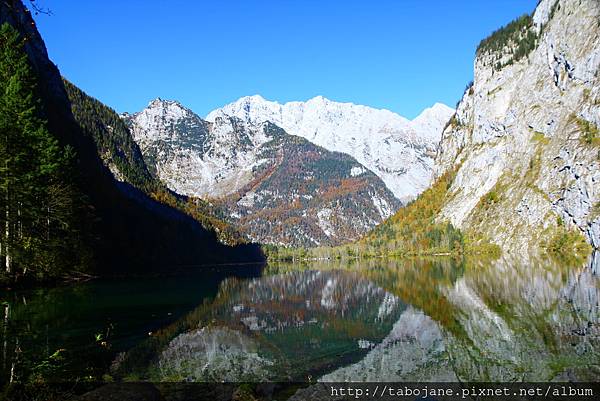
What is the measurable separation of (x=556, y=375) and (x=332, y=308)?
33.5 m

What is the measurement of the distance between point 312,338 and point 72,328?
18239mm

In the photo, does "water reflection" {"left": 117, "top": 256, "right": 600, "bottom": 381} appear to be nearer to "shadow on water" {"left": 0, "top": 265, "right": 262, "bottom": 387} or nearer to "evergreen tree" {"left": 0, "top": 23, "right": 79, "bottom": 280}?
"shadow on water" {"left": 0, "top": 265, "right": 262, "bottom": 387}

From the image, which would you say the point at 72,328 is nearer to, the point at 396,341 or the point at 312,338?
the point at 312,338

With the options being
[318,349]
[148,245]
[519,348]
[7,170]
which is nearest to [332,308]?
[318,349]

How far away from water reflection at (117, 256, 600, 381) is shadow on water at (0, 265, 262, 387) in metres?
2.02

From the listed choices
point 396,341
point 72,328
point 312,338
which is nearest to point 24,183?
point 72,328

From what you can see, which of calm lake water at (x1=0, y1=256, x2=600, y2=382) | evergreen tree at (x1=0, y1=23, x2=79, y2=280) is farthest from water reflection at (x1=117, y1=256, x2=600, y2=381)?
evergreen tree at (x1=0, y1=23, x2=79, y2=280)

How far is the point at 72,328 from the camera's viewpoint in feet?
108

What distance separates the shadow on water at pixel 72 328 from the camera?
17.8 m

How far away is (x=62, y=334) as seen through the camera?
30.5m

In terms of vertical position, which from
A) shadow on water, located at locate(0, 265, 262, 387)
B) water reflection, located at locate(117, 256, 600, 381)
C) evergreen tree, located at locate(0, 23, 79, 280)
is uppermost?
evergreen tree, located at locate(0, 23, 79, 280)

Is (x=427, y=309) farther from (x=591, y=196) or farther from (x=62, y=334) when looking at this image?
(x=591, y=196)

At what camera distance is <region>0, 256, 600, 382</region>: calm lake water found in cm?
2353

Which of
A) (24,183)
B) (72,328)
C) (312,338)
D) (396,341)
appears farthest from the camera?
(24,183)
